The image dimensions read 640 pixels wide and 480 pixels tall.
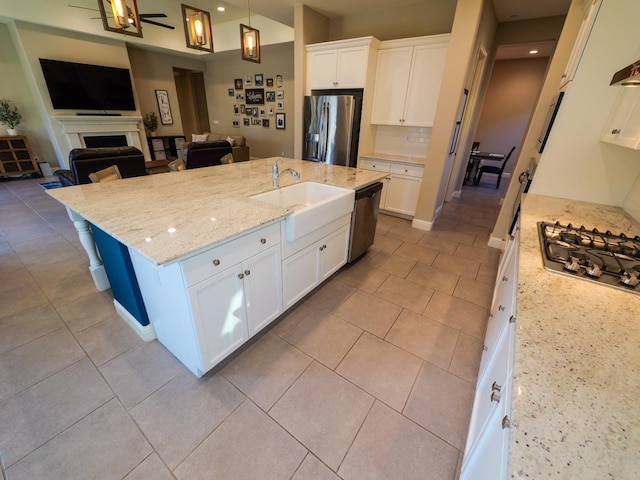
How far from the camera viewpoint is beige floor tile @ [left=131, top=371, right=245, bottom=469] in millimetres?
1291

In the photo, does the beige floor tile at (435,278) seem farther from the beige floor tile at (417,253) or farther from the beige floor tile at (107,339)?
the beige floor tile at (107,339)

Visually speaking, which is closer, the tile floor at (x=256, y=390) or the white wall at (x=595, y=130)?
the tile floor at (x=256, y=390)

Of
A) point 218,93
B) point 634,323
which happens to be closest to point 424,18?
point 634,323

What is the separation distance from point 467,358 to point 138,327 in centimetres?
226

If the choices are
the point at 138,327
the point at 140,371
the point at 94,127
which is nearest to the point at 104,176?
the point at 138,327

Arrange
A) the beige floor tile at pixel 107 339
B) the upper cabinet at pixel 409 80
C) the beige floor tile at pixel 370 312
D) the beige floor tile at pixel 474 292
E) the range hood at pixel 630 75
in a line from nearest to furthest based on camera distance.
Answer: the range hood at pixel 630 75 < the beige floor tile at pixel 107 339 < the beige floor tile at pixel 370 312 < the beige floor tile at pixel 474 292 < the upper cabinet at pixel 409 80

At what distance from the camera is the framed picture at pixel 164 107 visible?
7.31 m

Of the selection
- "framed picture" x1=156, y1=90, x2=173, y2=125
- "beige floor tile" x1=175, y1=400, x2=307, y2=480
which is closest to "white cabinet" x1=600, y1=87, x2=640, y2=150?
"beige floor tile" x1=175, y1=400, x2=307, y2=480

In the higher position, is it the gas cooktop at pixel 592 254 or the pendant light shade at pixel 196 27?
the pendant light shade at pixel 196 27

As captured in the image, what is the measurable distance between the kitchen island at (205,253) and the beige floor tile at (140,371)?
0.27ft

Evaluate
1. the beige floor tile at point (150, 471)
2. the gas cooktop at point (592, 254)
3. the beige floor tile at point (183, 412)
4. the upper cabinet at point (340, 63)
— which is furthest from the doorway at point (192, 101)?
the gas cooktop at point (592, 254)

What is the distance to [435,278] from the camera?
267 cm

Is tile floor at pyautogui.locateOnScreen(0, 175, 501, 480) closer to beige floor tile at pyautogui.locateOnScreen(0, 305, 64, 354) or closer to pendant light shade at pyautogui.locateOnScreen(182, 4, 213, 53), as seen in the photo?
beige floor tile at pyautogui.locateOnScreen(0, 305, 64, 354)

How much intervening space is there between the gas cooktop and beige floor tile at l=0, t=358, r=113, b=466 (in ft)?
7.92
